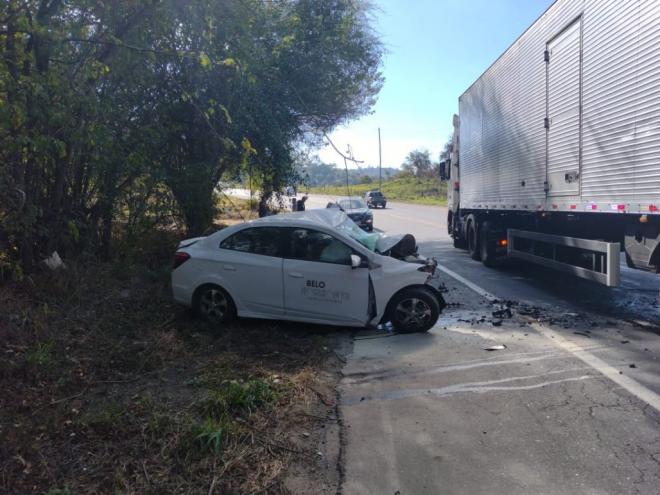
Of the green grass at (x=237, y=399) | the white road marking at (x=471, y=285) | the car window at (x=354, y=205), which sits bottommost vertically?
the green grass at (x=237, y=399)

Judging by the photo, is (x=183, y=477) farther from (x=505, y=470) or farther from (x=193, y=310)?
(x=193, y=310)

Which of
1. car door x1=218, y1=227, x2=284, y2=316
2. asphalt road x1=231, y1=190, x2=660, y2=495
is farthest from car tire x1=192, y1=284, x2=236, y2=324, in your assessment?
asphalt road x1=231, y1=190, x2=660, y2=495

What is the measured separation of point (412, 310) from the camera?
6.83 meters

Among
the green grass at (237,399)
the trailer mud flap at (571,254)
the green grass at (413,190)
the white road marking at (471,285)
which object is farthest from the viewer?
the green grass at (413,190)

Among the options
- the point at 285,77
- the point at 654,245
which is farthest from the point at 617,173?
the point at 285,77

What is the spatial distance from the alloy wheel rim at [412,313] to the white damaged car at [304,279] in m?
0.01

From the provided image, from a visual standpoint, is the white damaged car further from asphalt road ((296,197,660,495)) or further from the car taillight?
asphalt road ((296,197,660,495))

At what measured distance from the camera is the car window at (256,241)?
23.0 ft

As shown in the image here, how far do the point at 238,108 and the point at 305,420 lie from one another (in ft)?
30.1

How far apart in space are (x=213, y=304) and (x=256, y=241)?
964 millimetres

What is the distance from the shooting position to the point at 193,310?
717 centimetres

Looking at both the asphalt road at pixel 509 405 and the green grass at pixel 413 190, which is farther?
the green grass at pixel 413 190

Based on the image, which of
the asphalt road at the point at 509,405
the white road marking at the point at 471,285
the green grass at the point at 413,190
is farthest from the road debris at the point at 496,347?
the green grass at the point at 413,190

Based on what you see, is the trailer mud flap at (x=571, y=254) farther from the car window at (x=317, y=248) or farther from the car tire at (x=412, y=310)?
the car window at (x=317, y=248)
